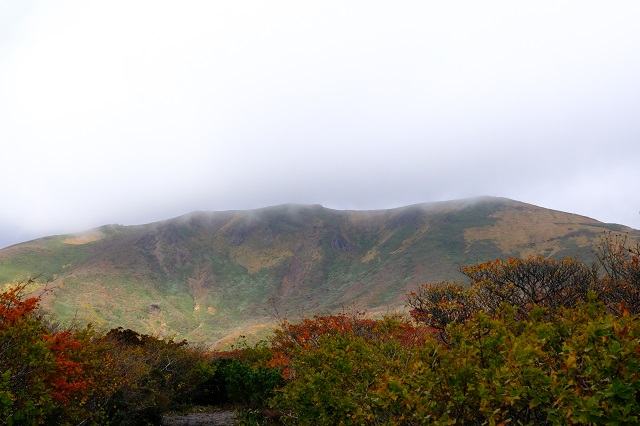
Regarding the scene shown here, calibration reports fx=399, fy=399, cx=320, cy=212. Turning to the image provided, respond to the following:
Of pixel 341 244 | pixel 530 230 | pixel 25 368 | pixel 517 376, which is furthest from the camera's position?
pixel 341 244

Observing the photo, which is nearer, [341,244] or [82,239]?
[82,239]

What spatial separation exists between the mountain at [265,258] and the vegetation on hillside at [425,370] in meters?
62.4

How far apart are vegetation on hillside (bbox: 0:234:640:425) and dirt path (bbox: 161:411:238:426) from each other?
0.61 meters

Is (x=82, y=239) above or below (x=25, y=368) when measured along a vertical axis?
above

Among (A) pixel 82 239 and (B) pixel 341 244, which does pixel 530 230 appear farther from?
(A) pixel 82 239

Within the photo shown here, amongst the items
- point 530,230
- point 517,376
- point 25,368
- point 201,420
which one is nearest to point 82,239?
point 530,230

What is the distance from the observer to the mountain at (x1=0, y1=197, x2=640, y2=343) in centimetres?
10038

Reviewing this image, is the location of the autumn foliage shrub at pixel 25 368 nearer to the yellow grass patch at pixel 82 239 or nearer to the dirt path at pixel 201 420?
the dirt path at pixel 201 420

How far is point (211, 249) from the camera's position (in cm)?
15438

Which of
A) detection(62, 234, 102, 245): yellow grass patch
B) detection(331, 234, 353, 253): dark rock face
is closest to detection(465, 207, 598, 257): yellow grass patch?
detection(331, 234, 353, 253): dark rock face

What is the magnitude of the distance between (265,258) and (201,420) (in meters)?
134

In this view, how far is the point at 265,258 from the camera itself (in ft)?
492

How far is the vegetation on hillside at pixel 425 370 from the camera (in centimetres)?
343

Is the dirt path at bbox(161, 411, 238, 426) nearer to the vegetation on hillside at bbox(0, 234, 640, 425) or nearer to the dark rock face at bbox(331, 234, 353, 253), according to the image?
the vegetation on hillside at bbox(0, 234, 640, 425)
